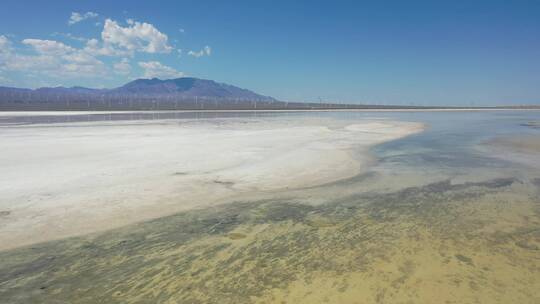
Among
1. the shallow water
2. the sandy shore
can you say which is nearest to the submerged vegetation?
the shallow water

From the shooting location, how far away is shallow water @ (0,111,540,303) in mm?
5250

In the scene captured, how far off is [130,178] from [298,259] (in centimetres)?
816

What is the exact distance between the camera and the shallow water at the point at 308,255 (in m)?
5.25

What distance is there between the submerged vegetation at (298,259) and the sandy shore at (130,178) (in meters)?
1.02

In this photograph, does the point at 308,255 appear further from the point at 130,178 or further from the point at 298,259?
the point at 130,178

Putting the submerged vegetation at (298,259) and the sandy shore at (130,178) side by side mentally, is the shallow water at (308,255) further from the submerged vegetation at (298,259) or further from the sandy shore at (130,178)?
the sandy shore at (130,178)

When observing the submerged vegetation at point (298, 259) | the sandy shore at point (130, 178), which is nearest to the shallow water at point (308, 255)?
the submerged vegetation at point (298, 259)

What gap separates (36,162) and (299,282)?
14.5 m

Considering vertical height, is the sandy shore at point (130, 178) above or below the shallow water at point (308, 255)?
above

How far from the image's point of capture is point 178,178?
12336 mm

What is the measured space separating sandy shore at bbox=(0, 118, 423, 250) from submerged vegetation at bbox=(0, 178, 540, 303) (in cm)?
102

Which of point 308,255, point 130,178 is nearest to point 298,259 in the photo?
point 308,255

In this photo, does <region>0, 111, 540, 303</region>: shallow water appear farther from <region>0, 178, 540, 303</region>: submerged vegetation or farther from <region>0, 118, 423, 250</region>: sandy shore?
<region>0, 118, 423, 250</region>: sandy shore

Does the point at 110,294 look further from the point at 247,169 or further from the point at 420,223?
the point at 247,169
